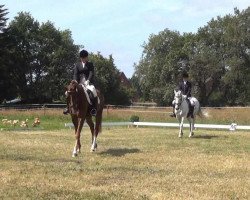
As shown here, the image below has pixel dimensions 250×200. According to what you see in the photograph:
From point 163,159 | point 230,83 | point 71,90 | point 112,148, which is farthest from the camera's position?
point 230,83

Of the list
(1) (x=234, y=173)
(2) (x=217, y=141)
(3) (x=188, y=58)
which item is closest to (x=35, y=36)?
(3) (x=188, y=58)

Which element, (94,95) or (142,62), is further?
(142,62)

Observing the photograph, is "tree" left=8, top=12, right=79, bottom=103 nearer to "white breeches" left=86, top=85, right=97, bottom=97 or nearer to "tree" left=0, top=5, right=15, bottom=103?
"tree" left=0, top=5, right=15, bottom=103

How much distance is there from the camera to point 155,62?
84.1 meters

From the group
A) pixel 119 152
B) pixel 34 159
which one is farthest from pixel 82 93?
pixel 34 159

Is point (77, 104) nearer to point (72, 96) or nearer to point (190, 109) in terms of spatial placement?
point (72, 96)

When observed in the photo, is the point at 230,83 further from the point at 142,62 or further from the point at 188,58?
the point at 142,62

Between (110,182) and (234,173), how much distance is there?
2.86m

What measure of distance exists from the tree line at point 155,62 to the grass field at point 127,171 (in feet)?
175

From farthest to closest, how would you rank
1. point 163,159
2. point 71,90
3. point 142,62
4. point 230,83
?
point 142,62
point 230,83
point 71,90
point 163,159

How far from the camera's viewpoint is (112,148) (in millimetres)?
15852

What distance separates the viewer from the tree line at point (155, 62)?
231 feet

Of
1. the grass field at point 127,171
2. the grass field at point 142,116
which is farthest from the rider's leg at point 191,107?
the grass field at point 142,116

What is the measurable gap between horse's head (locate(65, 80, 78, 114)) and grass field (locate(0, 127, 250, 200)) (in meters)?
1.33
